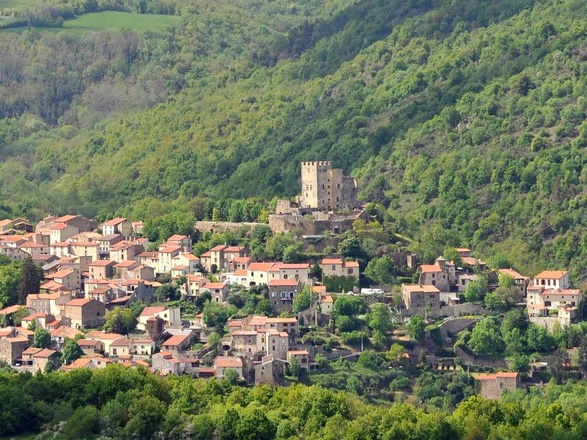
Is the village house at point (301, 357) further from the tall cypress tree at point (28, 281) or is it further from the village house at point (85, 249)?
the village house at point (85, 249)

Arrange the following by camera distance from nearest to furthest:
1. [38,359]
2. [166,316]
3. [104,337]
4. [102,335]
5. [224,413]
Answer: [224,413] → [38,359] → [104,337] → [102,335] → [166,316]

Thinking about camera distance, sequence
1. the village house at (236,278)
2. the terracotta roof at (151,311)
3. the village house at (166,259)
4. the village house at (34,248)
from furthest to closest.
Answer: the village house at (34,248) → the village house at (166,259) → the village house at (236,278) → the terracotta roof at (151,311)

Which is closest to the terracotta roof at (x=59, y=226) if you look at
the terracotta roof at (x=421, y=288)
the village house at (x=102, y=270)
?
the village house at (x=102, y=270)

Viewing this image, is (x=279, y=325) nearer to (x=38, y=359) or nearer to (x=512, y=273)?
(x=38, y=359)

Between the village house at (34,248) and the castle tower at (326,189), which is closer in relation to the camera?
the castle tower at (326,189)

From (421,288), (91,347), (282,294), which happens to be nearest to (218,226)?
(282,294)


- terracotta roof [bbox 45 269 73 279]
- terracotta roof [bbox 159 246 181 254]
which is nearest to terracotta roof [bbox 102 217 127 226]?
terracotta roof [bbox 159 246 181 254]

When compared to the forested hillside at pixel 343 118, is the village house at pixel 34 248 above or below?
below
